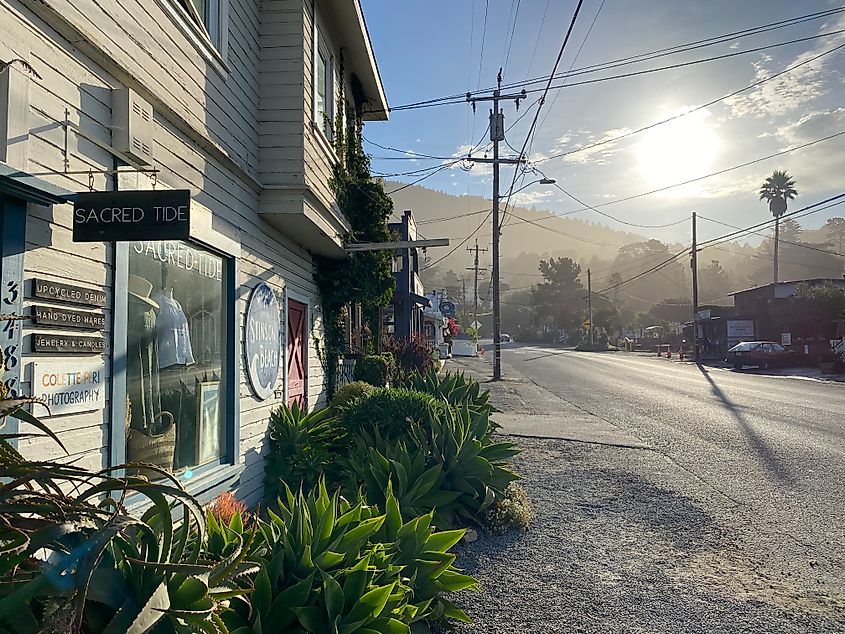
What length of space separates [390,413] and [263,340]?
1.61 metres

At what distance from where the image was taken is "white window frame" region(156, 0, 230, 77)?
525 centimetres

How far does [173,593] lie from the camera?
2.12 m

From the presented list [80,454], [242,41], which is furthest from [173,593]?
[242,41]

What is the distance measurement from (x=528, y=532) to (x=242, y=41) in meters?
5.58

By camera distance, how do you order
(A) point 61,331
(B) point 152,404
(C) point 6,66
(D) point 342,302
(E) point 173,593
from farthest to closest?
(D) point 342,302
(B) point 152,404
(A) point 61,331
(C) point 6,66
(E) point 173,593

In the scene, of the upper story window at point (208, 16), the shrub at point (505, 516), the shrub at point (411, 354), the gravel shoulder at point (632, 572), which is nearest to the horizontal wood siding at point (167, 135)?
the upper story window at point (208, 16)

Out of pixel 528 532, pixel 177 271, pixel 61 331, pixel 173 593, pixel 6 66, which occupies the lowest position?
pixel 528 532

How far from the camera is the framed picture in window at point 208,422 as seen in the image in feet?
19.0

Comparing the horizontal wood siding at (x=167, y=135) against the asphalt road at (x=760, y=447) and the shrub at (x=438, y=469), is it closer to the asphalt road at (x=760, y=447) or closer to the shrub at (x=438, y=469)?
the shrub at (x=438, y=469)

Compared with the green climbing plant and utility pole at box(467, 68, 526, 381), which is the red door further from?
utility pole at box(467, 68, 526, 381)

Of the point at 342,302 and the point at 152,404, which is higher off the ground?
the point at 342,302

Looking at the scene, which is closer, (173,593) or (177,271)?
(173,593)

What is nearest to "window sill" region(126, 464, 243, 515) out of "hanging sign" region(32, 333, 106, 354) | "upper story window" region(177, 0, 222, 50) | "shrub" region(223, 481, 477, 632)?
"hanging sign" region(32, 333, 106, 354)

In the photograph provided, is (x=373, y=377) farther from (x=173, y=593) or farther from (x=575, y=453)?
(x=173, y=593)
